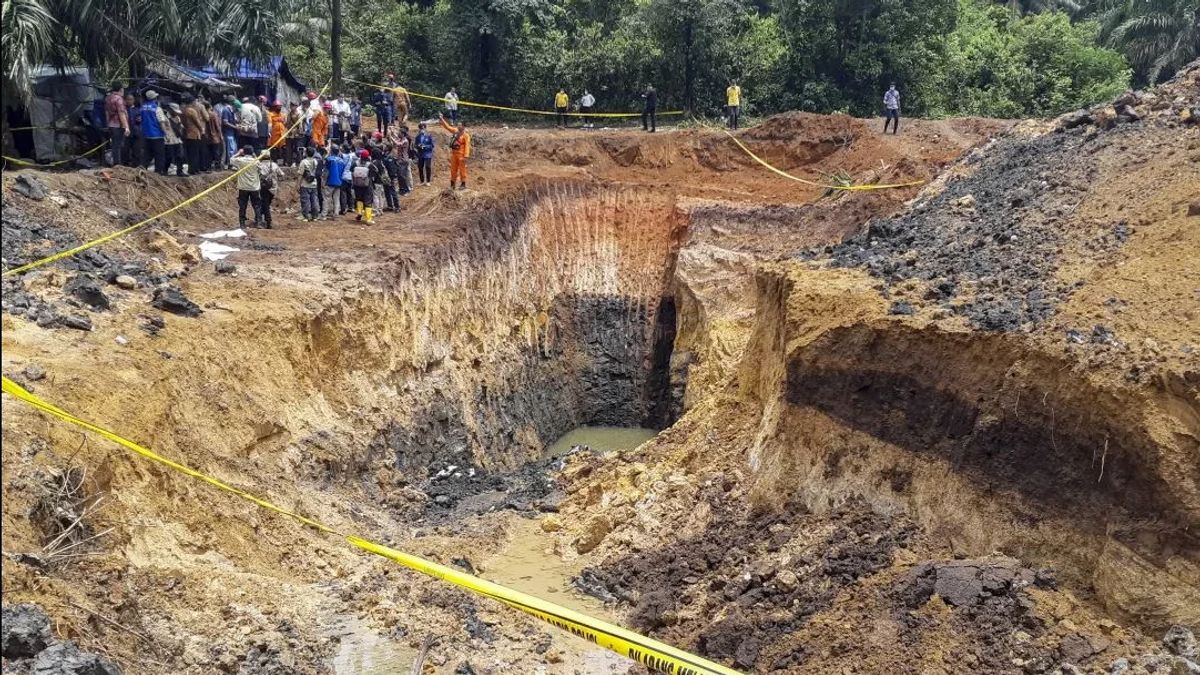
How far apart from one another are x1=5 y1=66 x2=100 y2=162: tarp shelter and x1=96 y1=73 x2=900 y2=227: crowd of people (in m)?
0.66

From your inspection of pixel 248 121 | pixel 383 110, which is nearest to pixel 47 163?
pixel 248 121

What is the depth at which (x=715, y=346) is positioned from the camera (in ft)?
66.9

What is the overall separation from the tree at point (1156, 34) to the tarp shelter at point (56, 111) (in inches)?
1098

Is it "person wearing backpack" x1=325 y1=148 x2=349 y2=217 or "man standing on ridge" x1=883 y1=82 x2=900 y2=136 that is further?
"man standing on ridge" x1=883 y1=82 x2=900 y2=136

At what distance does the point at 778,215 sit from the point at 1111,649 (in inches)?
624

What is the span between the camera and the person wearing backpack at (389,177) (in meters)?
23.1

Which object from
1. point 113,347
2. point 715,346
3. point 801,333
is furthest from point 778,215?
point 113,347

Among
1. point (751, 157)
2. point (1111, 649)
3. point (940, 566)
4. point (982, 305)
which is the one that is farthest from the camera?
point (751, 157)

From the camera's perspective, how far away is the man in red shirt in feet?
60.5

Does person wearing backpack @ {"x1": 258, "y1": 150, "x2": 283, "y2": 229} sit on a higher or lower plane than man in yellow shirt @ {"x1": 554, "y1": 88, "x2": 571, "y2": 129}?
lower

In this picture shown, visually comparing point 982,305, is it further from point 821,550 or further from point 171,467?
point 171,467

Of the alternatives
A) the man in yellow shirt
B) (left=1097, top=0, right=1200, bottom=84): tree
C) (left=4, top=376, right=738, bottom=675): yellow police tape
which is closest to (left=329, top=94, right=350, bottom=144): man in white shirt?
the man in yellow shirt

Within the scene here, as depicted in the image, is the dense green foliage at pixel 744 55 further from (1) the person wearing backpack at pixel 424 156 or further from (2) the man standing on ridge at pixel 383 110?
(1) the person wearing backpack at pixel 424 156

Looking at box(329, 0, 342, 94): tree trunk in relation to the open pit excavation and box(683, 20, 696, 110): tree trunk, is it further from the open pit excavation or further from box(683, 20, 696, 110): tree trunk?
box(683, 20, 696, 110): tree trunk
